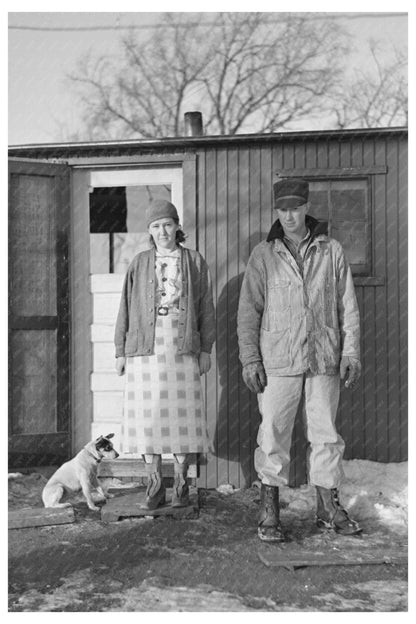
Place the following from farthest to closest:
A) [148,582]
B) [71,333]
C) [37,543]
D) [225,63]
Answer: [225,63] → [71,333] → [37,543] → [148,582]

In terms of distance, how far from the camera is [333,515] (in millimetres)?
4410

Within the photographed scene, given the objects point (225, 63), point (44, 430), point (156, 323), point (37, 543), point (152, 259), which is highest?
point (225, 63)

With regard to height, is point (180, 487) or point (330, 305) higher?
point (330, 305)

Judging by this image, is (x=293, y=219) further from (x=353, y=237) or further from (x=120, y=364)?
(x=120, y=364)

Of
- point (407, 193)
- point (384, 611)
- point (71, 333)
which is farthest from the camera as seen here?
point (71, 333)

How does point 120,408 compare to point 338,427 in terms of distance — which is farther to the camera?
point 120,408

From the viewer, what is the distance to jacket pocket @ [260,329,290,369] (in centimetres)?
436

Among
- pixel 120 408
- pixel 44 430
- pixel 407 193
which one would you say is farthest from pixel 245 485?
pixel 407 193

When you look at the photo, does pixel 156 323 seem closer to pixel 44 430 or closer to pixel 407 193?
pixel 44 430

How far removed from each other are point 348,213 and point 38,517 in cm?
332

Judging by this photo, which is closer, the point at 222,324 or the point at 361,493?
the point at 361,493

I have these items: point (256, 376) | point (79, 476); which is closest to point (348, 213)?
point (256, 376)

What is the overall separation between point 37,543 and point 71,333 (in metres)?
2.07

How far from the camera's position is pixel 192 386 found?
4848 mm
